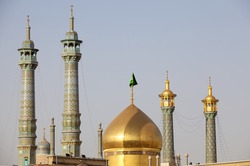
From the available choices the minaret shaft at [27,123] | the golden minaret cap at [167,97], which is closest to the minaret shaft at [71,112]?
the minaret shaft at [27,123]

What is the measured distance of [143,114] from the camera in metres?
42.4

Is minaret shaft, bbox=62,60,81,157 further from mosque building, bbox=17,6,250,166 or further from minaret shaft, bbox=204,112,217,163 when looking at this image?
minaret shaft, bbox=204,112,217,163

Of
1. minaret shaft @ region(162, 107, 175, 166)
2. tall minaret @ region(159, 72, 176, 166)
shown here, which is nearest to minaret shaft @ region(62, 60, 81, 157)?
tall minaret @ region(159, 72, 176, 166)

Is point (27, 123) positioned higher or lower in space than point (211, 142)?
higher

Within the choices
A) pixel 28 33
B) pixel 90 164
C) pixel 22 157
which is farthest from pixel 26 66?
pixel 90 164

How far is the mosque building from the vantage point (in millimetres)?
41688

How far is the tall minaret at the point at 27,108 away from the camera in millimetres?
53812

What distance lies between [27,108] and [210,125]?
18885 mm

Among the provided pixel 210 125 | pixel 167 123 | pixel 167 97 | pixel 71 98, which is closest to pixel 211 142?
pixel 210 125

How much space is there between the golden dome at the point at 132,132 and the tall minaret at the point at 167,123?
18.2 m

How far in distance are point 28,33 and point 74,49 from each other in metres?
4.00

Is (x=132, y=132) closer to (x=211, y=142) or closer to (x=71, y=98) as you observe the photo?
(x=71, y=98)

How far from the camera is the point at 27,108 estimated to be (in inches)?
2159

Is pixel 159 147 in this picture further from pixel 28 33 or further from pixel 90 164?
pixel 28 33
